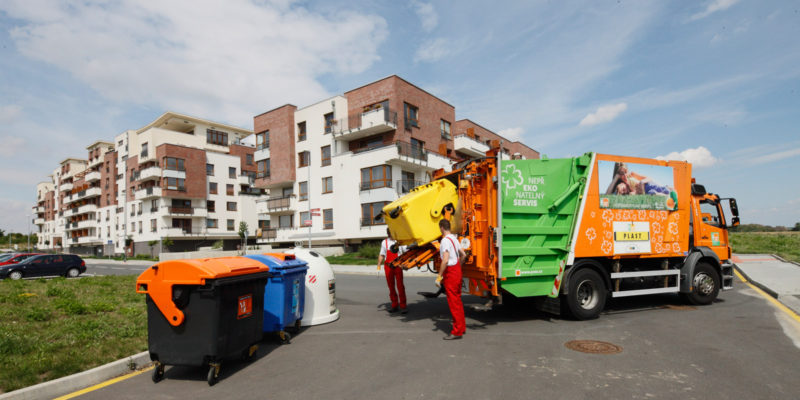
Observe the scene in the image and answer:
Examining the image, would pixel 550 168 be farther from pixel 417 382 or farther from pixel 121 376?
pixel 121 376

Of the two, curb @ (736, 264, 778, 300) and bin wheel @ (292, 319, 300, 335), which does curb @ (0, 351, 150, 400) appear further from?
curb @ (736, 264, 778, 300)

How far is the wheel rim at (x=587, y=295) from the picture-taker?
26.5ft

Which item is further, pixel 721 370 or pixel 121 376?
pixel 121 376

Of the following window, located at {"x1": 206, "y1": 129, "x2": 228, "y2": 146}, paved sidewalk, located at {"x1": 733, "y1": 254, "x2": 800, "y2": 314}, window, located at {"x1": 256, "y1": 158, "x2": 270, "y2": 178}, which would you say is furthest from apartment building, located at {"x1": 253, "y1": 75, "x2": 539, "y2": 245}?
window, located at {"x1": 206, "y1": 129, "x2": 228, "y2": 146}

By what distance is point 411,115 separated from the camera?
37094 millimetres

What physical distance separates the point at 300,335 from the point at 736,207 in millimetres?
9876

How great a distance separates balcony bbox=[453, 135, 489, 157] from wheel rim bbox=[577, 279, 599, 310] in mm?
34032

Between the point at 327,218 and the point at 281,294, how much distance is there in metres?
31.7

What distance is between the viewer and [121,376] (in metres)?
5.57

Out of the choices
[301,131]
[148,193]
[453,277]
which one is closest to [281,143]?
[301,131]

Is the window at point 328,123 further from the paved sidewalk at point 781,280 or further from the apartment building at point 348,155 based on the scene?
the paved sidewalk at point 781,280

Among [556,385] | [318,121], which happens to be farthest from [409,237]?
[318,121]

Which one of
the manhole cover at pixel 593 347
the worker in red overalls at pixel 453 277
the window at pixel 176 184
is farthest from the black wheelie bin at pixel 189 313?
the window at pixel 176 184

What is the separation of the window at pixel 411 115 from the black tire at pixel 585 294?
96.3 feet
